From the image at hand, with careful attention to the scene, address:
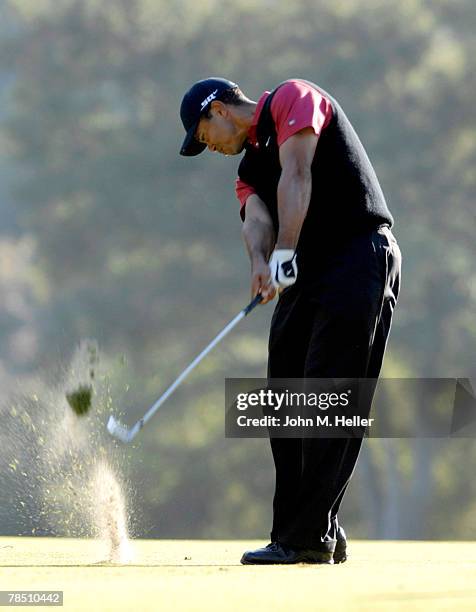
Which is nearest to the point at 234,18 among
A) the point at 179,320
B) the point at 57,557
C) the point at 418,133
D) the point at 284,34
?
the point at 284,34

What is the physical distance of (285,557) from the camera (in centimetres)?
374

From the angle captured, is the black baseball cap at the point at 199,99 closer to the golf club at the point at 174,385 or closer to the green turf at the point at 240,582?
the golf club at the point at 174,385

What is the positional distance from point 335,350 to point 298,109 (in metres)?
0.71

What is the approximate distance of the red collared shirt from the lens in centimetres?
373

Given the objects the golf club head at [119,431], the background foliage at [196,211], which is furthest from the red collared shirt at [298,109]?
the background foliage at [196,211]

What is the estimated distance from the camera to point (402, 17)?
1941 cm

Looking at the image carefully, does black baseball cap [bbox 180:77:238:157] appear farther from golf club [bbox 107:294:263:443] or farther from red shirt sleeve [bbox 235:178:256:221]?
golf club [bbox 107:294:263:443]

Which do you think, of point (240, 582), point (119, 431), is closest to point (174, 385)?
point (119, 431)

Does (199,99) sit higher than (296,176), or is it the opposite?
(199,99)

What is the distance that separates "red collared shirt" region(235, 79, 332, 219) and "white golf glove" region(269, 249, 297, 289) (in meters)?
0.33

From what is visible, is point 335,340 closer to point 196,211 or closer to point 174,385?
point 174,385

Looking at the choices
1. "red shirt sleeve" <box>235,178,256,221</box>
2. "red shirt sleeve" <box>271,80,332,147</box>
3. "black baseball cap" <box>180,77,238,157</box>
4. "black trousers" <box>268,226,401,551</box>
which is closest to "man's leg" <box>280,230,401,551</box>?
"black trousers" <box>268,226,401,551</box>

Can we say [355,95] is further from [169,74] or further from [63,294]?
[63,294]

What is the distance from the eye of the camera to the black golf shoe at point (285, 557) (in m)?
3.72
